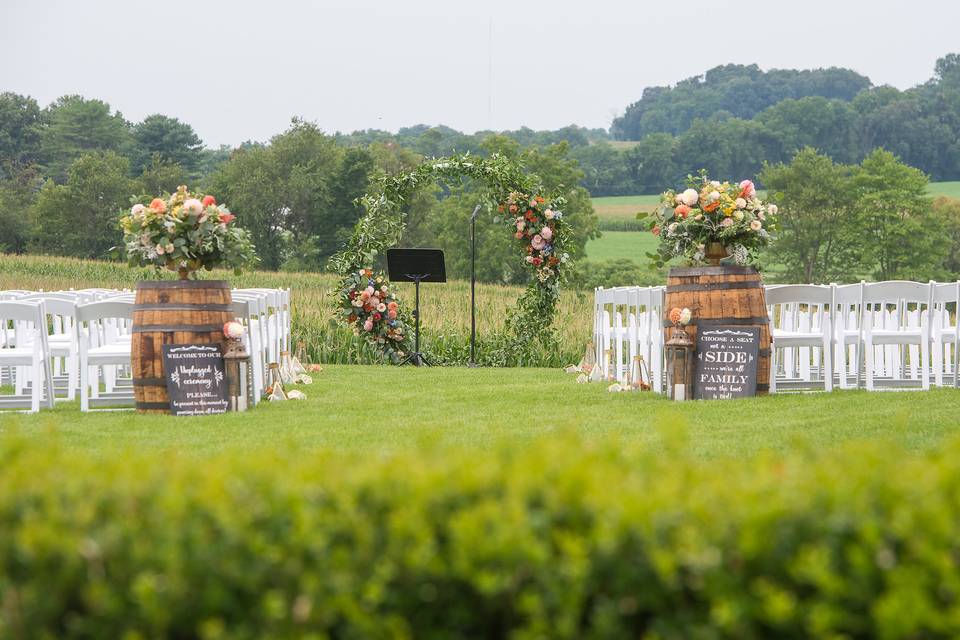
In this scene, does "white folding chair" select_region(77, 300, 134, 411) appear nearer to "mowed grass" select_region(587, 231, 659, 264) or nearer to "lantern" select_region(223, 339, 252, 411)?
"lantern" select_region(223, 339, 252, 411)

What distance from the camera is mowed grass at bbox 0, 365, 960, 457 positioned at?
23.3ft

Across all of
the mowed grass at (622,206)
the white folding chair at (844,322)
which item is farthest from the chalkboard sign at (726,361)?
the mowed grass at (622,206)

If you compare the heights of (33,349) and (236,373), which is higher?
(33,349)

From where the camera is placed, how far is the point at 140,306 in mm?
9016

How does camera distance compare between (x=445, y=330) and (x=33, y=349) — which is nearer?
(x=33, y=349)

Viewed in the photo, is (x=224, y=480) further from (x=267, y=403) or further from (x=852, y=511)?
(x=267, y=403)

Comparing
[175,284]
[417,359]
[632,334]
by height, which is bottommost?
[417,359]

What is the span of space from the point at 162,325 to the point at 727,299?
15.3 ft

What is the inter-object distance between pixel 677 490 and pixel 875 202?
5457cm

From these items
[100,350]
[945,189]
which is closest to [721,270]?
[100,350]

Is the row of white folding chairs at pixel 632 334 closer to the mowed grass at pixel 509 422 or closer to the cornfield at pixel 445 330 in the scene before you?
the mowed grass at pixel 509 422

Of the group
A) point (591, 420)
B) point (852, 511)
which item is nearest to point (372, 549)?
point (852, 511)

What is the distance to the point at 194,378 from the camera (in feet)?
29.8

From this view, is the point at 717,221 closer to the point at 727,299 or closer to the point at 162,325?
the point at 727,299
